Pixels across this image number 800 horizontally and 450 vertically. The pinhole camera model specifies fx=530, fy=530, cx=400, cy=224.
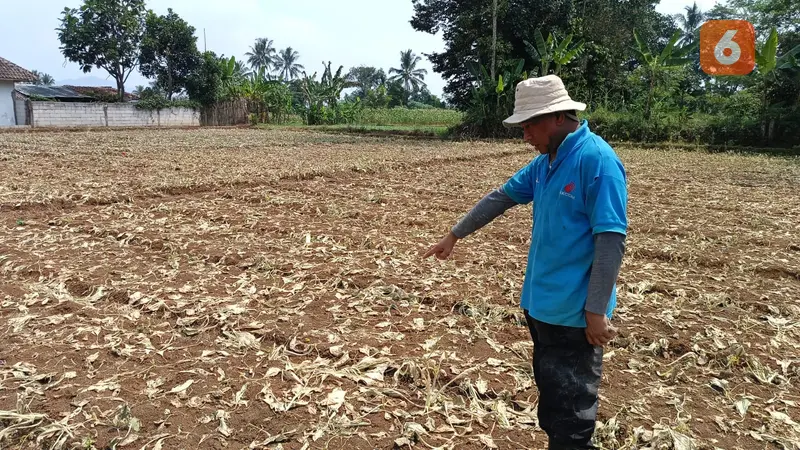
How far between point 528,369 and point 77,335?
3.01m

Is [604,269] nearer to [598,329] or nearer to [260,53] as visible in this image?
[598,329]

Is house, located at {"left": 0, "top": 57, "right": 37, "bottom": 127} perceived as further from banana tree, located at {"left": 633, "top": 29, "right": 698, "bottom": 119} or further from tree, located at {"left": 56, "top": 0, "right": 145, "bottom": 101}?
banana tree, located at {"left": 633, "top": 29, "right": 698, "bottom": 119}

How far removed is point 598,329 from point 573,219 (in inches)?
16.7

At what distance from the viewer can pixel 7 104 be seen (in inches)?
1182

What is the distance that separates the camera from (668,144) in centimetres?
2100

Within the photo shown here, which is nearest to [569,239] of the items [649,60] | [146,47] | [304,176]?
[304,176]

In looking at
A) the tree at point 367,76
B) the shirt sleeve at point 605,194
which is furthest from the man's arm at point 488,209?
the tree at point 367,76

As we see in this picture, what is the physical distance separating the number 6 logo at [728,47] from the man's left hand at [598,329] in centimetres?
2302

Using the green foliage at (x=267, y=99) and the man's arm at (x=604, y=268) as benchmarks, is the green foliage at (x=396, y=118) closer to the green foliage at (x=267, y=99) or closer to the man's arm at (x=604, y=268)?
the green foliage at (x=267, y=99)

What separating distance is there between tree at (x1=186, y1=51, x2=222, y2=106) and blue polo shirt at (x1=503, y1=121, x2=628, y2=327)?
121 ft

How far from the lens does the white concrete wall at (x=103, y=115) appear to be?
2923 centimetres

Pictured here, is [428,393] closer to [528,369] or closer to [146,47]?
[528,369]

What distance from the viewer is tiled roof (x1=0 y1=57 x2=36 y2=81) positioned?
2990 cm

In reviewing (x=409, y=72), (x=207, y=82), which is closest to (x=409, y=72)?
(x=409, y=72)
